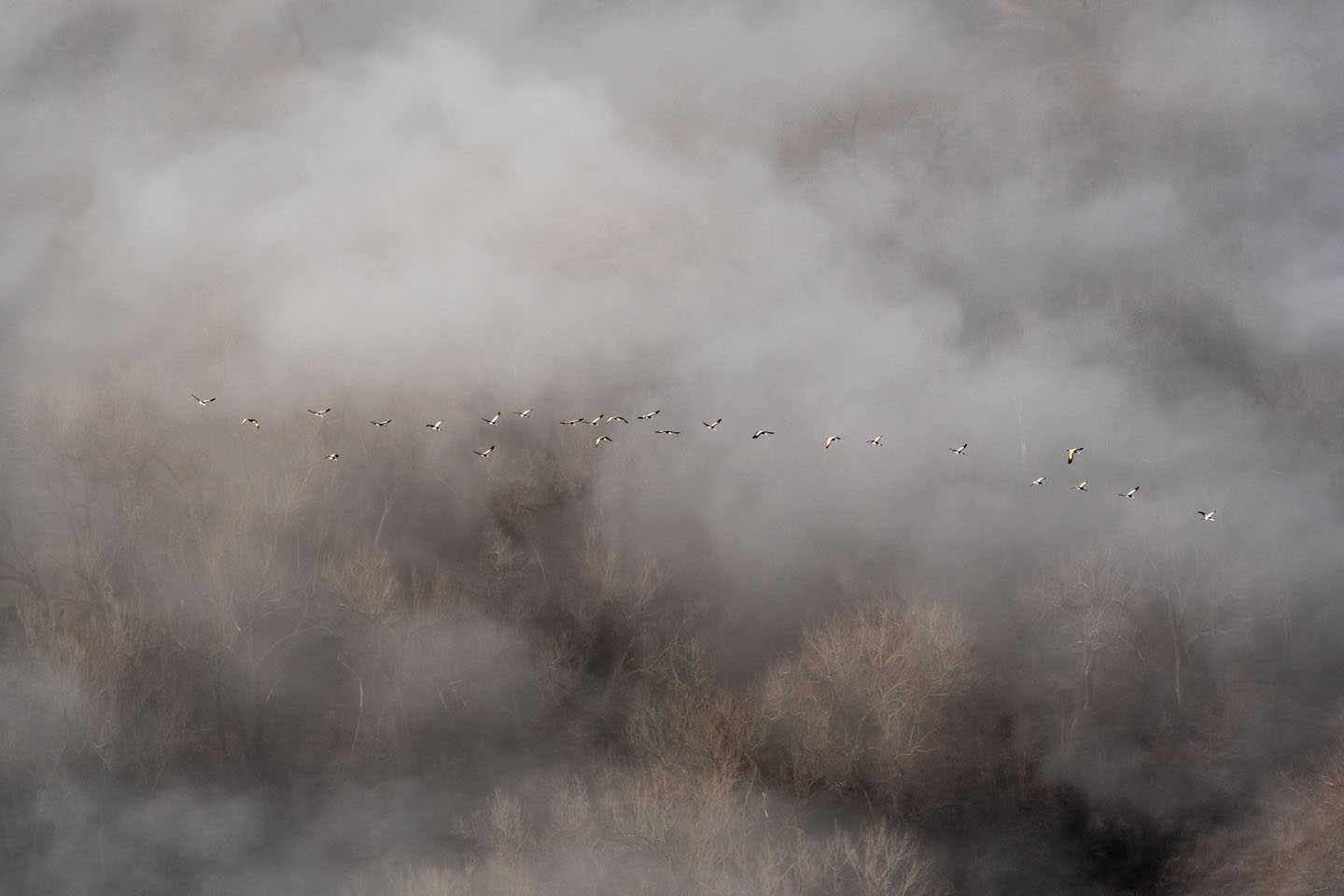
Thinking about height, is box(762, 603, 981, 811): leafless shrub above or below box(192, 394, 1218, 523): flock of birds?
below

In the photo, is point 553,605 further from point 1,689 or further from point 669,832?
point 1,689

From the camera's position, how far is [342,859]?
205ft

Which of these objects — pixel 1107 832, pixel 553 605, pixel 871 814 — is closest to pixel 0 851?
pixel 553 605

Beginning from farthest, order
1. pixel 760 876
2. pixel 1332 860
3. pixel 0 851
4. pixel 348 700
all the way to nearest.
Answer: pixel 348 700 → pixel 1332 860 → pixel 0 851 → pixel 760 876

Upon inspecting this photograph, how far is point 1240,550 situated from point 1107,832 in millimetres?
17399

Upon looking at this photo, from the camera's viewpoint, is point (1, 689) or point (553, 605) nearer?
point (1, 689)

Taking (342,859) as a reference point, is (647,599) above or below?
above

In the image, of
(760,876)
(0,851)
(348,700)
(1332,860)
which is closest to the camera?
(760,876)

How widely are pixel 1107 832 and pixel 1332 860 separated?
32.4 feet

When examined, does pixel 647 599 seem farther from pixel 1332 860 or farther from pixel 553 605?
pixel 1332 860

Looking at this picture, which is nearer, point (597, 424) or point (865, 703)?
point (865, 703)

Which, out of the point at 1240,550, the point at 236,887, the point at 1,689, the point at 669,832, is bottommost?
the point at 236,887

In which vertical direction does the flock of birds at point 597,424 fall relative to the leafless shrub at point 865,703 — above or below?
above

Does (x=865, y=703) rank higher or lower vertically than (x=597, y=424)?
lower
